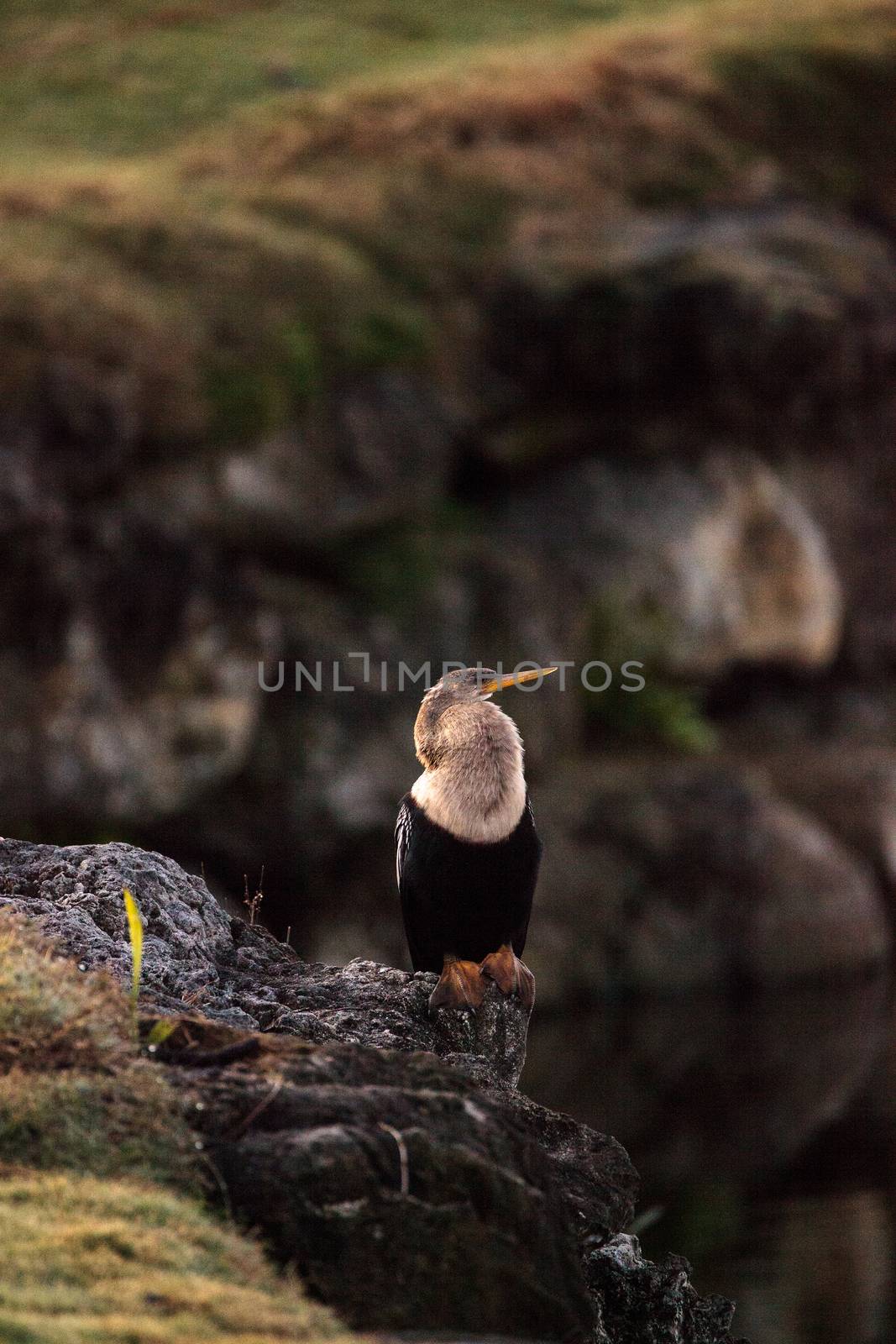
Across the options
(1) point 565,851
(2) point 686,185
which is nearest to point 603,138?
(2) point 686,185

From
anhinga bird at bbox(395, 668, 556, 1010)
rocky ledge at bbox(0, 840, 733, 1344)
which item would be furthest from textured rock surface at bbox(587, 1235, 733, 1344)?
anhinga bird at bbox(395, 668, 556, 1010)

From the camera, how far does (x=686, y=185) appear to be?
22.7 metres

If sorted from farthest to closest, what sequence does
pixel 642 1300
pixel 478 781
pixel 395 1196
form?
pixel 478 781, pixel 642 1300, pixel 395 1196

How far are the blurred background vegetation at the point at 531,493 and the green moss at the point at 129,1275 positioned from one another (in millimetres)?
9384

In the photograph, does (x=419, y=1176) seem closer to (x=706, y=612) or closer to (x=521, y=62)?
(x=706, y=612)

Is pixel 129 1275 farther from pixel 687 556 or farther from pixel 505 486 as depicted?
pixel 687 556

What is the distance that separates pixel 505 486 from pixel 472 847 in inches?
602

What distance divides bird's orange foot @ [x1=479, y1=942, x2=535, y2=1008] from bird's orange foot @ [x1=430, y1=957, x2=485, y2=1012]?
0.16 feet

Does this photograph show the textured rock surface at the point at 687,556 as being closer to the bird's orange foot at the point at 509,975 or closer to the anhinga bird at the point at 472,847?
the anhinga bird at the point at 472,847

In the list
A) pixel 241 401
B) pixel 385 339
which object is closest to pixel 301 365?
pixel 241 401

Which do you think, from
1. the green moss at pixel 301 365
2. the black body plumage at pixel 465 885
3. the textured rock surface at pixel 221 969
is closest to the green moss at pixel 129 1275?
the textured rock surface at pixel 221 969

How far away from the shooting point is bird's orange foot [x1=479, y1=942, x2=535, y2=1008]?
18.7 feet

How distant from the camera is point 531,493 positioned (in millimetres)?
20828

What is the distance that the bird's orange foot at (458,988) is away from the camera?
5.44m
